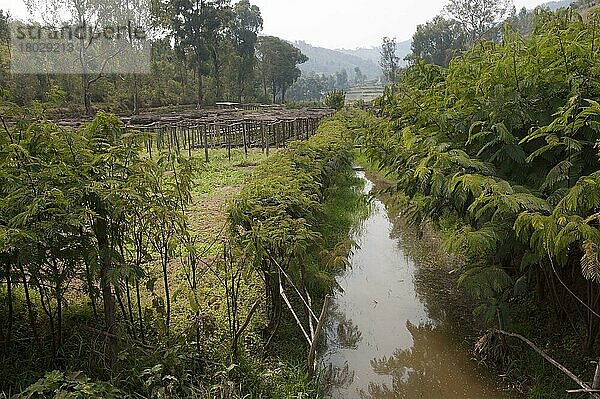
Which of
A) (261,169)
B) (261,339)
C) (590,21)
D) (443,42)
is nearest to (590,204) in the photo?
(590,21)

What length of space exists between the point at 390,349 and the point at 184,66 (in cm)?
4721

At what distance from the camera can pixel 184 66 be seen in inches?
1950

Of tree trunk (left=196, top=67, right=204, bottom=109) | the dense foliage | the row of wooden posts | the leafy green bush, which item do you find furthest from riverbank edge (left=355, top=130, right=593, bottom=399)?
tree trunk (left=196, top=67, right=204, bottom=109)

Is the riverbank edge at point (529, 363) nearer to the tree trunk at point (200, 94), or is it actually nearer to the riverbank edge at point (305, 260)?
the riverbank edge at point (305, 260)

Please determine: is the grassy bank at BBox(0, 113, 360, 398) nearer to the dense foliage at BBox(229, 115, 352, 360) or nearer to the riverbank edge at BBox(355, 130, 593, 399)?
the dense foliage at BBox(229, 115, 352, 360)

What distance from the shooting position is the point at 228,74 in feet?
174

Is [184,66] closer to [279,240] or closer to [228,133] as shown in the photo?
[228,133]

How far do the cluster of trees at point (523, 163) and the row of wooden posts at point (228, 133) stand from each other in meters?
13.4

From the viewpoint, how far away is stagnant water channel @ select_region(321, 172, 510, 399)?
537 centimetres

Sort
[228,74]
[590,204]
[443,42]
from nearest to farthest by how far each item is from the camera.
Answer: [590,204], [228,74], [443,42]

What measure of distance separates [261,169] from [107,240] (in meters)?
4.35

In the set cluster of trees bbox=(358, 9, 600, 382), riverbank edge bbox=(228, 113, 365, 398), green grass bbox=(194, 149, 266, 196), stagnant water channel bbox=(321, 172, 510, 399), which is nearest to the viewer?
cluster of trees bbox=(358, 9, 600, 382)

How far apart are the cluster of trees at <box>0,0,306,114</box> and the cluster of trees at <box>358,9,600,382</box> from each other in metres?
25.5

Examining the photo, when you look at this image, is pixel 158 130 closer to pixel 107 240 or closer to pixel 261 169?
pixel 261 169
